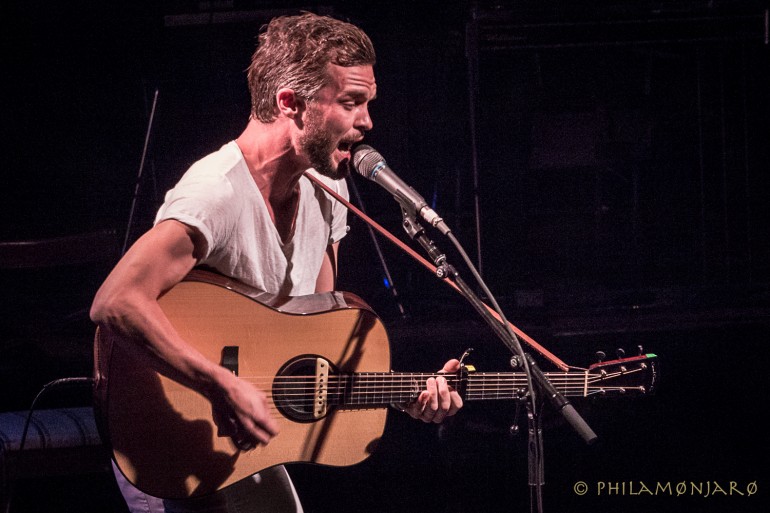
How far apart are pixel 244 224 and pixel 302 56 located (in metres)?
0.61

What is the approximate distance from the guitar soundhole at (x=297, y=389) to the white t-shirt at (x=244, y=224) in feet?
0.89

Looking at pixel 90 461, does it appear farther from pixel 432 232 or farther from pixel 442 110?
pixel 442 110

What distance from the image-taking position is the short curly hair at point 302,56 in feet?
8.54

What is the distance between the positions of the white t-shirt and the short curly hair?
0.83ft

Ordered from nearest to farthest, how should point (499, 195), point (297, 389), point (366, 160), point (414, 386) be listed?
1. point (366, 160)
2. point (297, 389)
3. point (414, 386)
4. point (499, 195)

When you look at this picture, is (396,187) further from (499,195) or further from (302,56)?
(499,195)

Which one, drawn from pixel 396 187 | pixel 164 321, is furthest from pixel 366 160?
pixel 164 321

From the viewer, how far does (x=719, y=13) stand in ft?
15.4

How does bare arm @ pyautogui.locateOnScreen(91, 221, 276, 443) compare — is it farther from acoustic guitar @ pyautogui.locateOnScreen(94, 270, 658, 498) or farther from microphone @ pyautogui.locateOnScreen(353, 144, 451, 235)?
microphone @ pyautogui.locateOnScreen(353, 144, 451, 235)

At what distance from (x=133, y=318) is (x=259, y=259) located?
54cm

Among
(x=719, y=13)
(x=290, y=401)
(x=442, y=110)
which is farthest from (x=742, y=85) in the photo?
(x=290, y=401)

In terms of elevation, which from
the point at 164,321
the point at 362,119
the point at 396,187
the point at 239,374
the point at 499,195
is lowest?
the point at 239,374

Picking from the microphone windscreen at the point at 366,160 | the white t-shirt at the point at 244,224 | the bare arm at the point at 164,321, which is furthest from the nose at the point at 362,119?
the bare arm at the point at 164,321

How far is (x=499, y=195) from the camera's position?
5.77 metres
